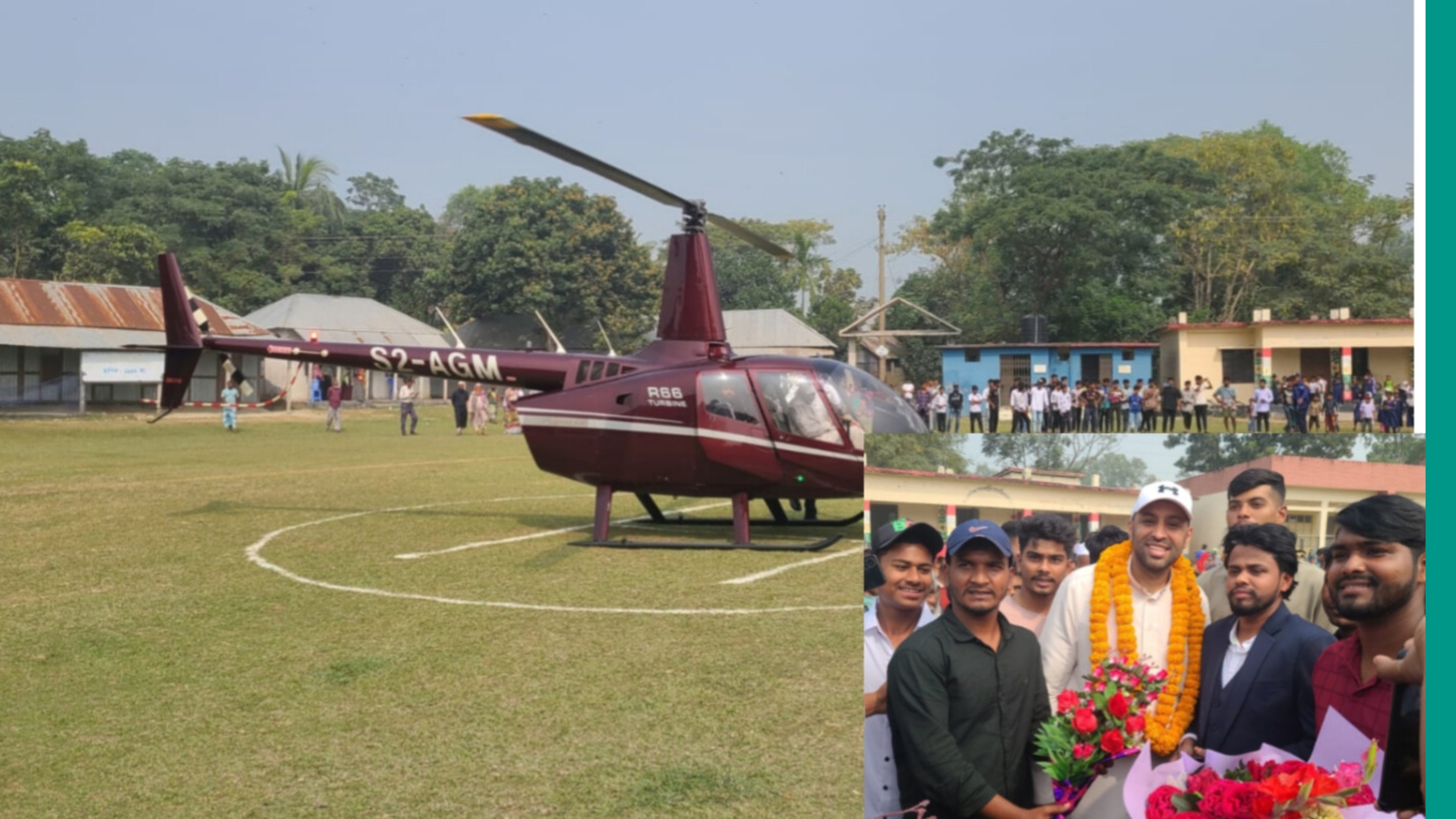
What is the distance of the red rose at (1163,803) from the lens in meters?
2.36

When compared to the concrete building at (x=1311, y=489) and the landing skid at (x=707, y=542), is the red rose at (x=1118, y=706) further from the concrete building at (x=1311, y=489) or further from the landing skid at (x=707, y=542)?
the landing skid at (x=707, y=542)

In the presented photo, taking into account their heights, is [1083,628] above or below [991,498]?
below

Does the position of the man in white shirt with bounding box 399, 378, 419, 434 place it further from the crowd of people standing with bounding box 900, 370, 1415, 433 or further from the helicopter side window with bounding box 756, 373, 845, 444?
the helicopter side window with bounding box 756, 373, 845, 444

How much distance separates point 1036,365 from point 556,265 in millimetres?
25735

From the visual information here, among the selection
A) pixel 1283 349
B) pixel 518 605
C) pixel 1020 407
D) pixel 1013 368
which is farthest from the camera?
pixel 1013 368

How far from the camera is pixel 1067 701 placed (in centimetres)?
255

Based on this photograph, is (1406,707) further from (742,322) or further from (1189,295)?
(742,322)

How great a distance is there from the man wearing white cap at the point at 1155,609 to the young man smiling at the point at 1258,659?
4 centimetres

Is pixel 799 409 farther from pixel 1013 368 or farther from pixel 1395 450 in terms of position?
pixel 1013 368

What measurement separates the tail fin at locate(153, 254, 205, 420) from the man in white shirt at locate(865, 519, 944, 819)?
13583mm

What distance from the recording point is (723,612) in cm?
852

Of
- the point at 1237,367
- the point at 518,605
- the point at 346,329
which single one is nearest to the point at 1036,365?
the point at 1237,367

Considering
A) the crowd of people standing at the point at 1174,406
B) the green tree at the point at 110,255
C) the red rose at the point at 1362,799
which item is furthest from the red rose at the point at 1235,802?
the green tree at the point at 110,255

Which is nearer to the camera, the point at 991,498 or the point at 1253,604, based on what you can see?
the point at 1253,604
